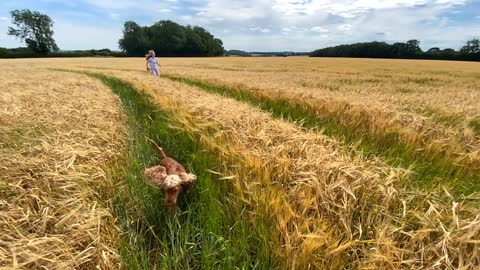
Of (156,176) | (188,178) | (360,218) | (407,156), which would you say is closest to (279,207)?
(360,218)

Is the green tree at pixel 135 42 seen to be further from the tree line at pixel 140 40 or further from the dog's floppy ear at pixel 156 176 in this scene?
the dog's floppy ear at pixel 156 176

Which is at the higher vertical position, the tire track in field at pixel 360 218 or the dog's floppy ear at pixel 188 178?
the dog's floppy ear at pixel 188 178

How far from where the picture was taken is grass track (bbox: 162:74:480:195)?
2725 millimetres

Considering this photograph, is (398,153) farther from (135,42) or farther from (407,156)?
(135,42)

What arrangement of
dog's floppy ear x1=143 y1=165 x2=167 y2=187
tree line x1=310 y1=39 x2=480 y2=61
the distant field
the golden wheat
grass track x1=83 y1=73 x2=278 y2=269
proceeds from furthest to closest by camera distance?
tree line x1=310 y1=39 x2=480 y2=61
dog's floppy ear x1=143 y1=165 x2=167 y2=187
grass track x1=83 y1=73 x2=278 y2=269
the distant field
the golden wheat

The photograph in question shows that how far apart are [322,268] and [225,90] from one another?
31.3ft

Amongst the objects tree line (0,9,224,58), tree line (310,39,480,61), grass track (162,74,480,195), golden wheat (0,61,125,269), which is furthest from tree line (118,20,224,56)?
golden wheat (0,61,125,269)

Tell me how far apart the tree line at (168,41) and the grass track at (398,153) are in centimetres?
8313

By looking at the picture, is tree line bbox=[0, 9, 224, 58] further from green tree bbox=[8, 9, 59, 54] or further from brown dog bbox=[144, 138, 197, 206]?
brown dog bbox=[144, 138, 197, 206]

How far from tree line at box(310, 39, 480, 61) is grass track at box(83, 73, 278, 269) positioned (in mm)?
Answer: 74803

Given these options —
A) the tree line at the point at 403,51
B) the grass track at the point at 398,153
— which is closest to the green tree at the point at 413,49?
the tree line at the point at 403,51

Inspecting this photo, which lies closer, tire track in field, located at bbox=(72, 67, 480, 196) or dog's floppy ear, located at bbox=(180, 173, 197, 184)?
dog's floppy ear, located at bbox=(180, 173, 197, 184)

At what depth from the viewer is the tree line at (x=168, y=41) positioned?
8575 centimetres

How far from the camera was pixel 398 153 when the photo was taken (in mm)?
3701
